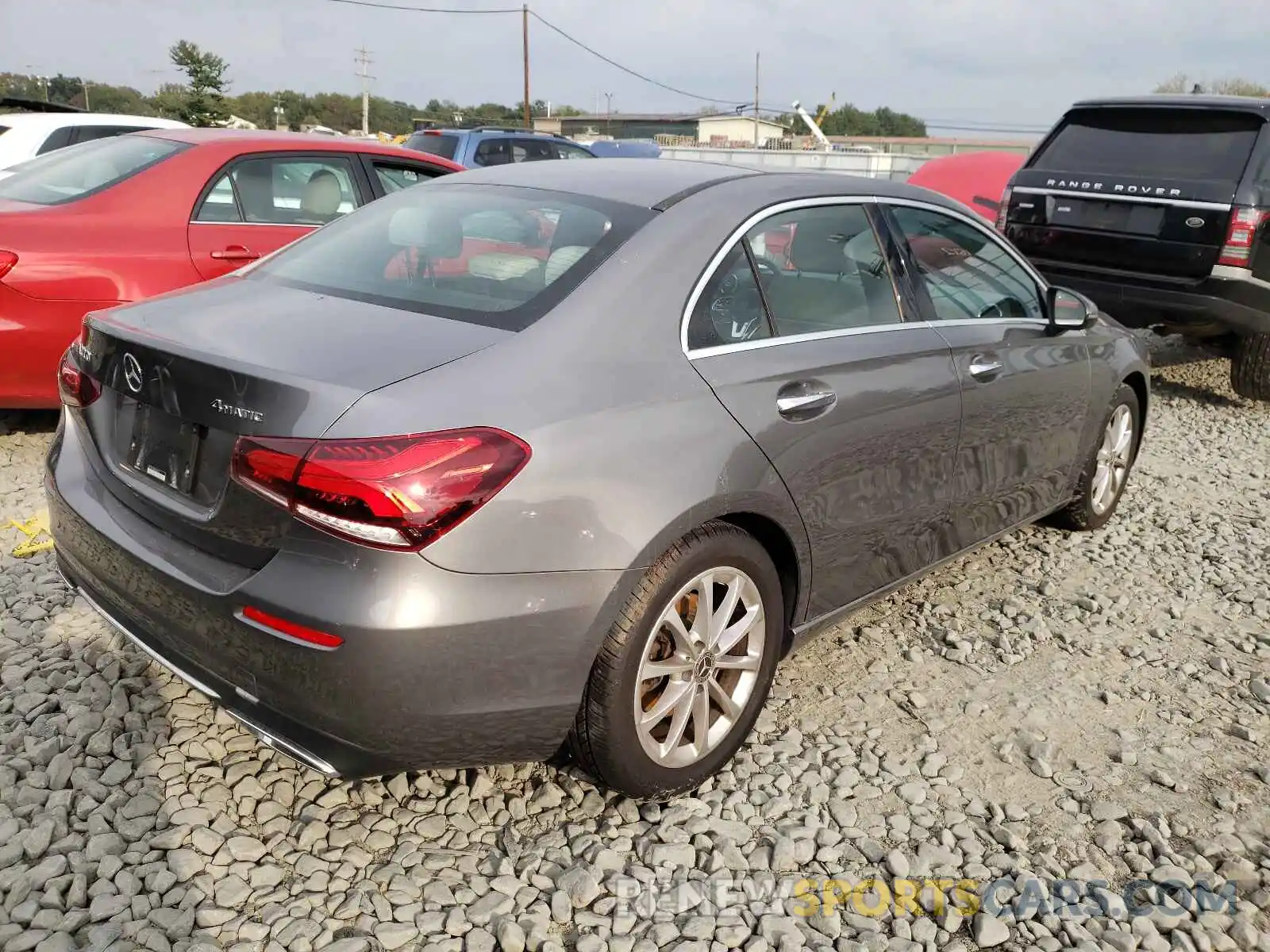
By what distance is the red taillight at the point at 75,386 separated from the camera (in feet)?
8.45

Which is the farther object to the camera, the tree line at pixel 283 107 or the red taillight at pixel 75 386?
the tree line at pixel 283 107

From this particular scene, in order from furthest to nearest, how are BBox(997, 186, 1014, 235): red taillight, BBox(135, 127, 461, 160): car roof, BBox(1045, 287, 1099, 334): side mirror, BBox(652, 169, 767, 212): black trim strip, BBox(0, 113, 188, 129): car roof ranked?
BBox(0, 113, 188, 129): car roof
BBox(997, 186, 1014, 235): red taillight
BBox(135, 127, 461, 160): car roof
BBox(1045, 287, 1099, 334): side mirror
BBox(652, 169, 767, 212): black trim strip

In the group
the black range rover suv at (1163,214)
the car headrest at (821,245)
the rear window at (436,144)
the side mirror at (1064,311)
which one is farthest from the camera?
the rear window at (436,144)

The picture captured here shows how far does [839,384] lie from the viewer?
2.84m

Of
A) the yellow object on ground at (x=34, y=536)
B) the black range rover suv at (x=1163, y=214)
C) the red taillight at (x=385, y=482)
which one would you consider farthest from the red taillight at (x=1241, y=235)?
the yellow object on ground at (x=34, y=536)

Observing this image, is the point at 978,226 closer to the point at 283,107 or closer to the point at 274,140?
the point at 274,140

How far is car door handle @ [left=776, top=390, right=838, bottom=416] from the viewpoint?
2650mm

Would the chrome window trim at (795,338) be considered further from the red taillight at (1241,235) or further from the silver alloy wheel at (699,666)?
the red taillight at (1241,235)

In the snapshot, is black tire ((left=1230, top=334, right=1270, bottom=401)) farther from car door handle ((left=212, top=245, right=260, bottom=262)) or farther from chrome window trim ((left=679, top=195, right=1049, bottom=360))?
car door handle ((left=212, top=245, right=260, bottom=262))

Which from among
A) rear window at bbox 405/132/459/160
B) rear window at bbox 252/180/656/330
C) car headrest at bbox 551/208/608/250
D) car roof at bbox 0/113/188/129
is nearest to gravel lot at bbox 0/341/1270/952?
rear window at bbox 252/180/656/330

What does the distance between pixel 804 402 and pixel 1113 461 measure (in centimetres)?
265

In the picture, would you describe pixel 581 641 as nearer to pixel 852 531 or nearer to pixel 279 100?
pixel 852 531

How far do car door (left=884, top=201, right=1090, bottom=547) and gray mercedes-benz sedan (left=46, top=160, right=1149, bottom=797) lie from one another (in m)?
0.04

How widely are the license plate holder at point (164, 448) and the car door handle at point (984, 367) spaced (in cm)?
238
